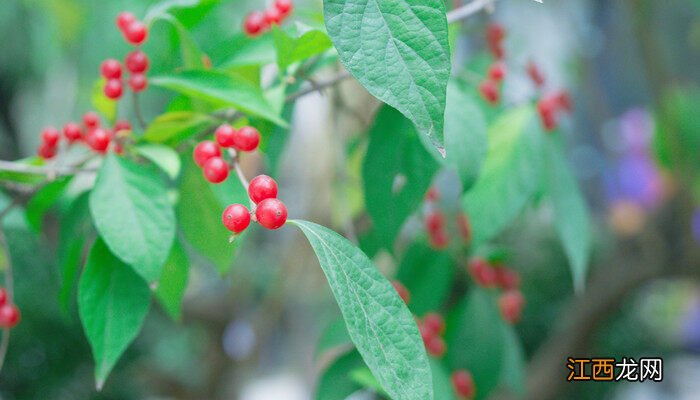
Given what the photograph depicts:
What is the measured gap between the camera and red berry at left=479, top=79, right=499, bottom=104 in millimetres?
703

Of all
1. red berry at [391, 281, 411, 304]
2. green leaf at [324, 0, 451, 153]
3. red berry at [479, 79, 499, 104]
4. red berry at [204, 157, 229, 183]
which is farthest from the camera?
red berry at [479, 79, 499, 104]

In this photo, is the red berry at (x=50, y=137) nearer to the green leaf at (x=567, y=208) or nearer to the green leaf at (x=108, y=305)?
the green leaf at (x=108, y=305)

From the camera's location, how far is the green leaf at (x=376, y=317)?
0.99 ft

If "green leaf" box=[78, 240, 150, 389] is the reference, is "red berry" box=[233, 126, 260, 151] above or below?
above

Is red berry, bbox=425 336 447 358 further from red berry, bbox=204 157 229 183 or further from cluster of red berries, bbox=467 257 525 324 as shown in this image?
red berry, bbox=204 157 229 183

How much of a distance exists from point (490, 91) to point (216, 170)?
15.2 inches

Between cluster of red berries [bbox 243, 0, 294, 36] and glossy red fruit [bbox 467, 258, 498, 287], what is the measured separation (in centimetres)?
33

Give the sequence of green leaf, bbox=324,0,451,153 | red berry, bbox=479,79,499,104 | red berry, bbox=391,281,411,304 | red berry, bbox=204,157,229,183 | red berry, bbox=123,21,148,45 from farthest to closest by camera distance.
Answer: red berry, bbox=479,79,499,104 → red berry, bbox=391,281,411,304 → red berry, bbox=123,21,148,45 → red berry, bbox=204,157,229,183 → green leaf, bbox=324,0,451,153

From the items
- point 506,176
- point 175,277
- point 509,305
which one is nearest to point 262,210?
point 175,277

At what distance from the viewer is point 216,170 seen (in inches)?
15.5

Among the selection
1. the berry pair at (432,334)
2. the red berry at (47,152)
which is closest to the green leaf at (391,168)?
the berry pair at (432,334)

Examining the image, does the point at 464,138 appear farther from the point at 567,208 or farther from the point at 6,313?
the point at 6,313

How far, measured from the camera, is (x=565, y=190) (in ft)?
2.08

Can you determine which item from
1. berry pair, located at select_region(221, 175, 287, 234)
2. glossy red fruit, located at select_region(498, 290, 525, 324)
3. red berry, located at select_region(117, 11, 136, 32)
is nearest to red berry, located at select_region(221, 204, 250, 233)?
berry pair, located at select_region(221, 175, 287, 234)
